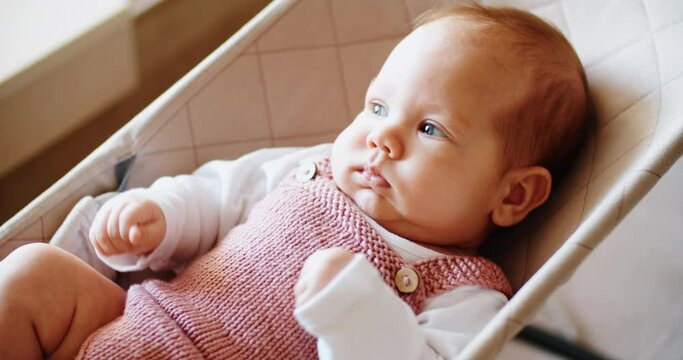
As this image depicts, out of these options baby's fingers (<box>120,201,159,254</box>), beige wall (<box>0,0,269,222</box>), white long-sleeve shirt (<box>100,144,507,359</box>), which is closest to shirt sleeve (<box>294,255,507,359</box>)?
white long-sleeve shirt (<box>100,144,507,359</box>)

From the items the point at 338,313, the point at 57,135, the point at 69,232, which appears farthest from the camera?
the point at 57,135

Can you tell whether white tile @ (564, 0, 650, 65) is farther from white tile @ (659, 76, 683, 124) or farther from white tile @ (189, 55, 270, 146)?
white tile @ (189, 55, 270, 146)

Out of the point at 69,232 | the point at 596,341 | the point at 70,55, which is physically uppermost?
the point at 70,55

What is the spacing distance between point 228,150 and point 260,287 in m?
0.33

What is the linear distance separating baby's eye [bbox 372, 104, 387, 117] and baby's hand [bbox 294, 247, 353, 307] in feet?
0.74

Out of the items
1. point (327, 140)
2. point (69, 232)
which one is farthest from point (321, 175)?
point (69, 232)

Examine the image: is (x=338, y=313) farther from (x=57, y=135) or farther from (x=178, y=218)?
(x=57, y=135)

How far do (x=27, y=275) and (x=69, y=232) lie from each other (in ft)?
0.44

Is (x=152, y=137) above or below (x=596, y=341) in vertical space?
above

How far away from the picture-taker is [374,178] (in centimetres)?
77

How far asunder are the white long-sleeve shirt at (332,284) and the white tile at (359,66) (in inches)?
5.3

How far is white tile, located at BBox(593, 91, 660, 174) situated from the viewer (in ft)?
2.37

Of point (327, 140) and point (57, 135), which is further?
point (57, 135)

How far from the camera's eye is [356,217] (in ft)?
2.53
